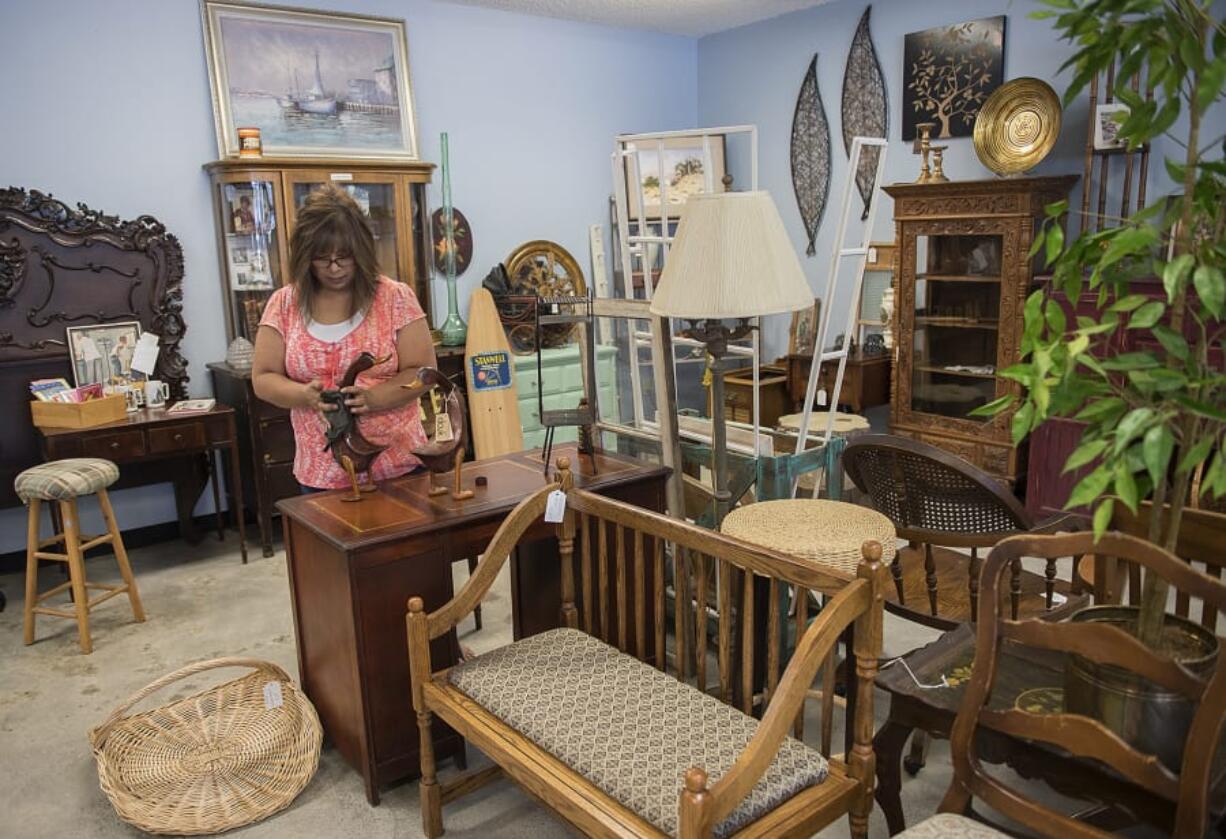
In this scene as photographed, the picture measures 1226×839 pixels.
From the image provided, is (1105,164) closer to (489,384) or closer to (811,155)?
(811,155)

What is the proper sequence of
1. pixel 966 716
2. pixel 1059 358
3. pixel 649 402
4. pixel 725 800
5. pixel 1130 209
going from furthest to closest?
pixel 1130 209 → pixel 649 402 → pixel 966 716 → pixel 725 800 → pixel 1059 358

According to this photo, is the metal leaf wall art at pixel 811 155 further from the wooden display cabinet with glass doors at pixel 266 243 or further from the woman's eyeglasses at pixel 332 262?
the woman's eyeglasses at pixel 332 262

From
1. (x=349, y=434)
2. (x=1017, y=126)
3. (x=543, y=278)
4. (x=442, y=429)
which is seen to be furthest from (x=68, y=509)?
(x=1017, y=126)

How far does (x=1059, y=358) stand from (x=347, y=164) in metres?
4.05

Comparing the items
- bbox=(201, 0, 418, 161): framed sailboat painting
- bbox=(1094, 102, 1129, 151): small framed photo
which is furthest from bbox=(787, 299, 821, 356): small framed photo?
bbox=(201, 0, 418, 161): framed sailboat painting

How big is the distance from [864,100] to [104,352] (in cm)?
424

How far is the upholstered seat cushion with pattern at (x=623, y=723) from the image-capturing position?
169 cm

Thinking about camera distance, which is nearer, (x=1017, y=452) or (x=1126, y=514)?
(x=1126, y=514)

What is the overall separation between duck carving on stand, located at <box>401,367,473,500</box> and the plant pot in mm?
1589

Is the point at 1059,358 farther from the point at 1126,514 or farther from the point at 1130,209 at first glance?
the point at 1130,209

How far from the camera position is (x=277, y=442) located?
434 cm

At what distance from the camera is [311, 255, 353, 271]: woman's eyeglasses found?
2629 millimetres

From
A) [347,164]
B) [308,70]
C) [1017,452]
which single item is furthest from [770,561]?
[308,70]

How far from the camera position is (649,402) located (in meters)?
3.52
